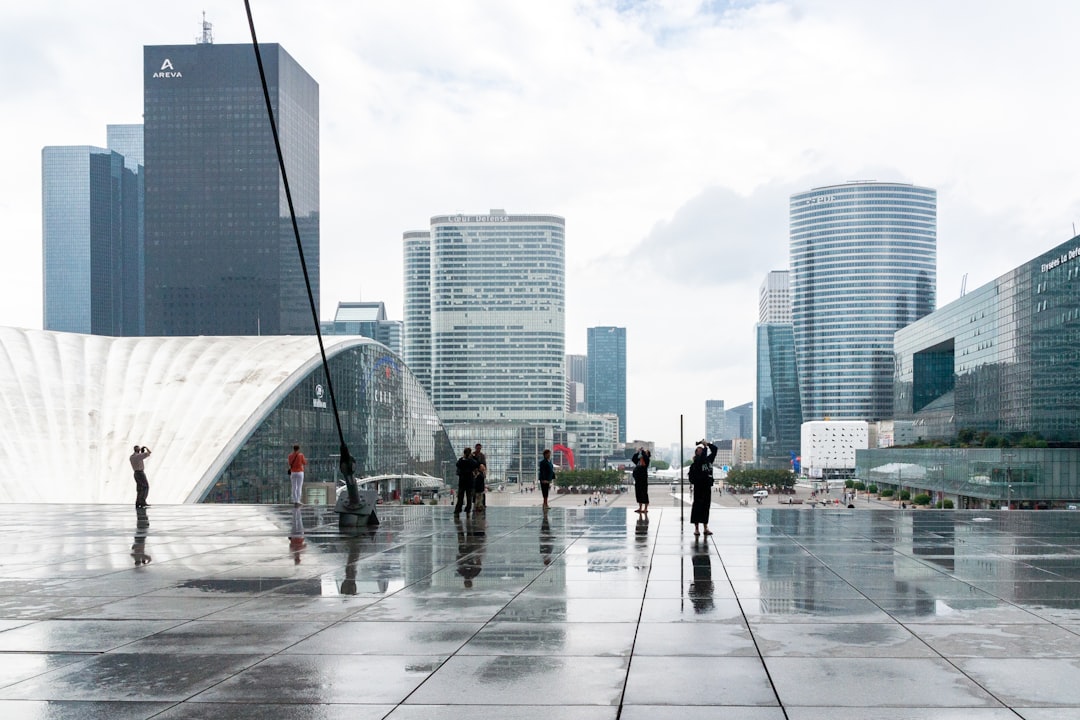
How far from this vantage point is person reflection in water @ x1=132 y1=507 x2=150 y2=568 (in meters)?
15.6

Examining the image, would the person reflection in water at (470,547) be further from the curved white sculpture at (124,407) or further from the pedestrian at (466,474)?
the curved white sculpture at (124,407)

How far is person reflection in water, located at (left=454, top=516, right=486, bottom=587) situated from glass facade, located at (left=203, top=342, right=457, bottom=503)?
126ft

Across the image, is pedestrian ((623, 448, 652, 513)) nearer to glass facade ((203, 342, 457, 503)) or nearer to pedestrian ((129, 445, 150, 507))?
pedestrian ((129, 445, 150, 507))

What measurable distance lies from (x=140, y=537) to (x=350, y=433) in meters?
65.4

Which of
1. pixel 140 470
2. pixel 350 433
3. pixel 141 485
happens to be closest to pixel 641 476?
pixel 140 470

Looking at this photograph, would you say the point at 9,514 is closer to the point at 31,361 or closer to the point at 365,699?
the point at 365,699

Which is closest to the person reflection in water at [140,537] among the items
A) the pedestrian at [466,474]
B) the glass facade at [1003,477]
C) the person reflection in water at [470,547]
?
the person reflection in water at [470,547]

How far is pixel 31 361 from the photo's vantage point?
208ft

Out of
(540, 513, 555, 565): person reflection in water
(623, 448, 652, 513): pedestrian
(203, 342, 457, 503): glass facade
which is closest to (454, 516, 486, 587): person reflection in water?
(540, 513, 555, 565): person reflection in water

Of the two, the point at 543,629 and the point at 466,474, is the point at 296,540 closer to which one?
the point at 466,474

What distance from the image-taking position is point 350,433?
84312mm

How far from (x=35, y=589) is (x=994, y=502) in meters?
94.5

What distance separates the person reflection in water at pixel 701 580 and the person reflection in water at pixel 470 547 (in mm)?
2844

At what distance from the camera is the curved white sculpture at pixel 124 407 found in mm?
54219
